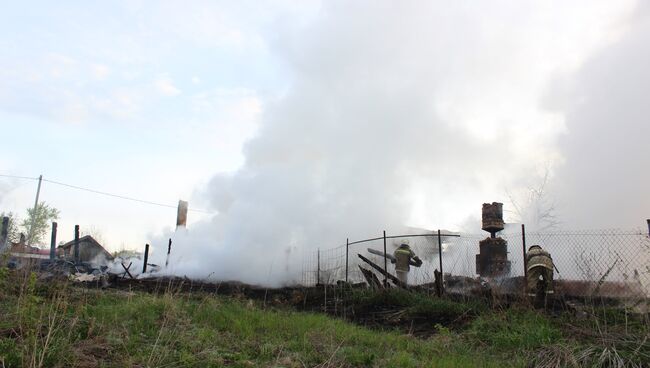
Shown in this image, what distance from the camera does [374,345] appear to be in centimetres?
655

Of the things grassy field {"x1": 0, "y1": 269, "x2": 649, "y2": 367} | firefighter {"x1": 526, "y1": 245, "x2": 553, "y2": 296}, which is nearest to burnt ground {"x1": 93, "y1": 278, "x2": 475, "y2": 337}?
grassy field {"x1": 0, "y1": 269, "x2": 649, "y2": 367}

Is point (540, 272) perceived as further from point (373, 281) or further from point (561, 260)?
point (373, 281)

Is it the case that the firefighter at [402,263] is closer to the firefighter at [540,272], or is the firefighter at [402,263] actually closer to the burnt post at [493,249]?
the burnt post at [493,249]

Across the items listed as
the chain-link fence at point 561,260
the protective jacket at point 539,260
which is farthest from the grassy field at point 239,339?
the protective jacket at point 539,260

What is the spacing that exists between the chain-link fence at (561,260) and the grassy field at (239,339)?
63.3 inches

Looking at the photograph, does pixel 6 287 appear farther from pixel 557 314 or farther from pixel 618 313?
pixel 618 313

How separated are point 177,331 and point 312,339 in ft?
5.55

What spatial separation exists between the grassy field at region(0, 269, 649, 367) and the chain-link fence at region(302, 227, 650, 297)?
63.3 inches

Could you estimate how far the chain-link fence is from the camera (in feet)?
27.4

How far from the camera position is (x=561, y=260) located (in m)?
12.0

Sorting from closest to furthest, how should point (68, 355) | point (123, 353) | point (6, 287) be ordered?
point (68, 355)
point (123, 353)
point (6, 287)

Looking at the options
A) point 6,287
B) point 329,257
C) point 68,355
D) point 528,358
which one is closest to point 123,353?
point 68,355

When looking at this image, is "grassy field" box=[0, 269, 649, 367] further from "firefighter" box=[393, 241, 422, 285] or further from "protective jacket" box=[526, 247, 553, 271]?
"firefighter" box=[393, 241, 422, 285]

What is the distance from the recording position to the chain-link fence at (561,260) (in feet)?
27.4
